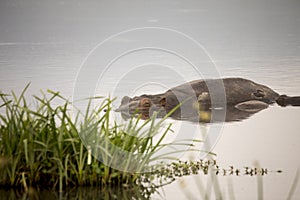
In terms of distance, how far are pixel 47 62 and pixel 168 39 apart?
1556 mm

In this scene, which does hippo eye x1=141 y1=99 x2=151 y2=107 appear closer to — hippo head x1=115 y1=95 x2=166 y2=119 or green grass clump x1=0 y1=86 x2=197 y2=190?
hippo head x1=115 y1=95 x2=166 y2=119

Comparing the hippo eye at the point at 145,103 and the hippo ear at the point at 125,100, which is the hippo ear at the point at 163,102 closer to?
the hippo eye at the point at 145,103

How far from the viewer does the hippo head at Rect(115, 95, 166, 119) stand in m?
5.02

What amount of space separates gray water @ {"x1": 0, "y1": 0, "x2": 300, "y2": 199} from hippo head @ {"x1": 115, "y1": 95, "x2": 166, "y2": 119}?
207 mm

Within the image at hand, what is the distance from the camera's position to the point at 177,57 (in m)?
6.93

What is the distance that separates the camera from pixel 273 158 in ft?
12.9

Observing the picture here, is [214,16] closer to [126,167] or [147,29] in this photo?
[147,29]

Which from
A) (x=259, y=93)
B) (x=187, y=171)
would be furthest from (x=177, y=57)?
(x=187, y=171)

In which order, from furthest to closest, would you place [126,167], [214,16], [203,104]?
[214,16] → [203,104] → [126,167]

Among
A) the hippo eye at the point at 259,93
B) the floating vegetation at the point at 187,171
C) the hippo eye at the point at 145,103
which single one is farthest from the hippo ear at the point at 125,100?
the floating vegetation at the point at 187,171

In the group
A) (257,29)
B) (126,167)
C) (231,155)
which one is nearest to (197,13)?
(257,29)

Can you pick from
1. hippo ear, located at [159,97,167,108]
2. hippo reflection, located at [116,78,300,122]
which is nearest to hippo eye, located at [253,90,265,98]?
hippo reflection, located at [116,78,300,122]

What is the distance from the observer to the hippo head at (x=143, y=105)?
16.5 feet

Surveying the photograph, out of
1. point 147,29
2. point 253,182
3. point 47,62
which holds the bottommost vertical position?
point 253,182
